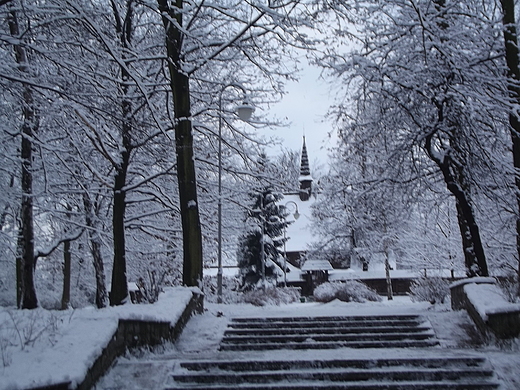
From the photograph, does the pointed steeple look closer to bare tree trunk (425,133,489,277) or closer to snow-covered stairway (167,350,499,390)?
bare tree trunk (425,133,489,277)

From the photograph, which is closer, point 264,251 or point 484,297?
point 484,297

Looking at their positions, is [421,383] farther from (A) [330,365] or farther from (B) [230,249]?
(B) [230,249]

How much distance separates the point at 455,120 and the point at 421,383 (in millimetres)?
7511

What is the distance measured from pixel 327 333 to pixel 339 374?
10.5 ft

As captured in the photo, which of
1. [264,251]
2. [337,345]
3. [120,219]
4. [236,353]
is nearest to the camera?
[236,353]

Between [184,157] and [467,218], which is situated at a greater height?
[184,157]

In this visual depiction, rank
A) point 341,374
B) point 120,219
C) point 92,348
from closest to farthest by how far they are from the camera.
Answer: point 92,348 < point 341,374 < point 120,219

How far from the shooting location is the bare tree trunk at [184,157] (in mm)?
12273

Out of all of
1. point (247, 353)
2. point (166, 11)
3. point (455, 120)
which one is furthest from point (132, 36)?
point (247, 353)

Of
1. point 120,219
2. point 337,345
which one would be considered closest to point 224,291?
point 120,219

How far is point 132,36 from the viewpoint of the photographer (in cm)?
1627

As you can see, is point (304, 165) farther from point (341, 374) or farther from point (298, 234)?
point (341, 374)

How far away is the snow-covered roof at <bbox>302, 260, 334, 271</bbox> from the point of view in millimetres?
45031

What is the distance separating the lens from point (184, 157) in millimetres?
12633
